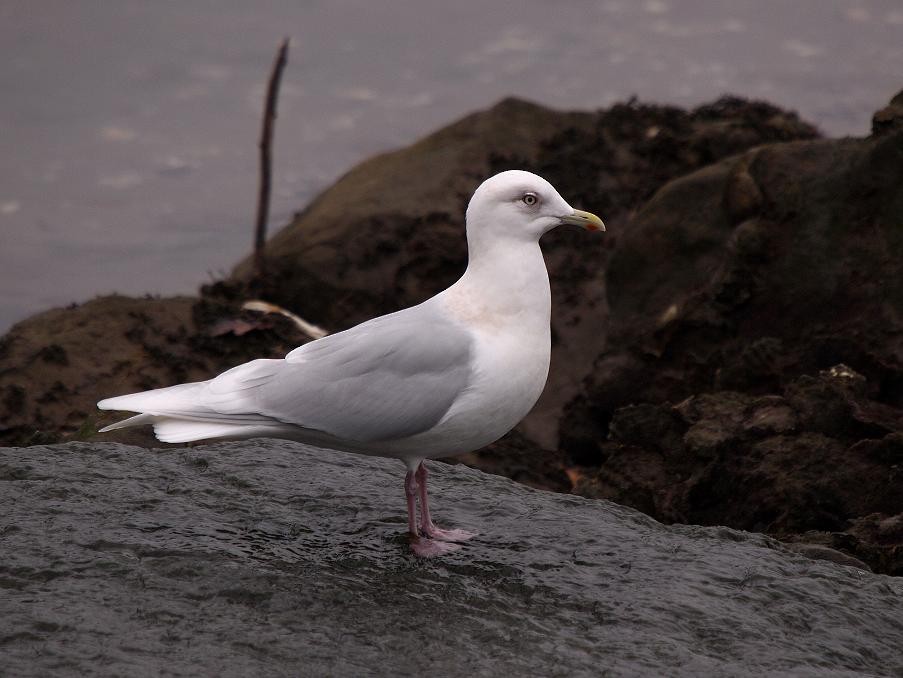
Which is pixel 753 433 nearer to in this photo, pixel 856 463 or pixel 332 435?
pixel 856 463

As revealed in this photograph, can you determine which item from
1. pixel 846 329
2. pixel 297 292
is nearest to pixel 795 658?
pixel 846 329

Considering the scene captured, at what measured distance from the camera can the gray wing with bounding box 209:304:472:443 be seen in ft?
18.8

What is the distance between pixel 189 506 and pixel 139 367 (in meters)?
2.60

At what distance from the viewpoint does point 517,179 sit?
607 cm

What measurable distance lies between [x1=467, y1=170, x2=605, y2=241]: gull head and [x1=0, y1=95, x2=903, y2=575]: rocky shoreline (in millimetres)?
1678

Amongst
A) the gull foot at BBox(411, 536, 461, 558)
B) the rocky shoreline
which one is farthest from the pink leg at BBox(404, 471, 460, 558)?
the rocky shoreline

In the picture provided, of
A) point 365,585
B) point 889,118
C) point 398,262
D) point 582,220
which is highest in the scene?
point 889,118

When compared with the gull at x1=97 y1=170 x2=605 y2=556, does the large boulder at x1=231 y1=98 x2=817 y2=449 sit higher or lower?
higher

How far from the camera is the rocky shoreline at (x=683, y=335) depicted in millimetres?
6906

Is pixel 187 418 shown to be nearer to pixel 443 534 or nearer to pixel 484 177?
pixel 443 534

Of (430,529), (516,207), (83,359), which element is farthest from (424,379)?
(83,359)

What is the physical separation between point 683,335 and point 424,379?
3.56 m

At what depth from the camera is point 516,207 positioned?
6098mm

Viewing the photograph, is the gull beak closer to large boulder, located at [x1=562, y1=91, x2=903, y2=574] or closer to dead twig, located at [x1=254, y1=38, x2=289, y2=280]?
large boulder, located at [x1=562, y1=91, x2=903, y2=574]
